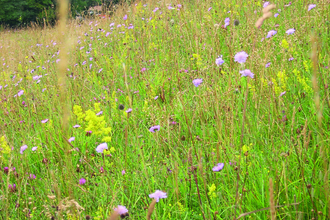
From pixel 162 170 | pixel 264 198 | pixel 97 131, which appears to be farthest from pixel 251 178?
pixel 97 131

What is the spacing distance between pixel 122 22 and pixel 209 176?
13.3 ft

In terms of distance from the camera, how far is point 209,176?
1.38m

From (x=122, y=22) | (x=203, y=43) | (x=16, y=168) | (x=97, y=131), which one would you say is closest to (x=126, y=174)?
(x=97, y=131)

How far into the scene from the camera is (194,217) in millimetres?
1197

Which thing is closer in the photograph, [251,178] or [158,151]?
[251,178]

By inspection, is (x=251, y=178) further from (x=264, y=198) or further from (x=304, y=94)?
(x=304, y=94)

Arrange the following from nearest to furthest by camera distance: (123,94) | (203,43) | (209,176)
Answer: (209,176)
(123,94)
(203,43)

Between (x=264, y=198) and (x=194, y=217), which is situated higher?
(x=264, y=198)

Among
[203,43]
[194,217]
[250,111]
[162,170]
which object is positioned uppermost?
[203,43]

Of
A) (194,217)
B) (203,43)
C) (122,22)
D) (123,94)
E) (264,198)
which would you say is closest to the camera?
(264,198)

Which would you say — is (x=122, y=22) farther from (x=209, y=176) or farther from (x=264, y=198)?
(x=264, y=198)

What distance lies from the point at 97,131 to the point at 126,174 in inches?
15.1

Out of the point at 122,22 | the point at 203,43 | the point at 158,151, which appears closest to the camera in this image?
the point at 158,151

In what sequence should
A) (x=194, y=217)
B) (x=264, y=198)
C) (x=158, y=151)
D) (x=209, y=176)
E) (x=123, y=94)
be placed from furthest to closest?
(x=123, y=94) < (x=158, y=151) < (x=209, y=176) < (x=194, y=217) < (x=264, y=198)
